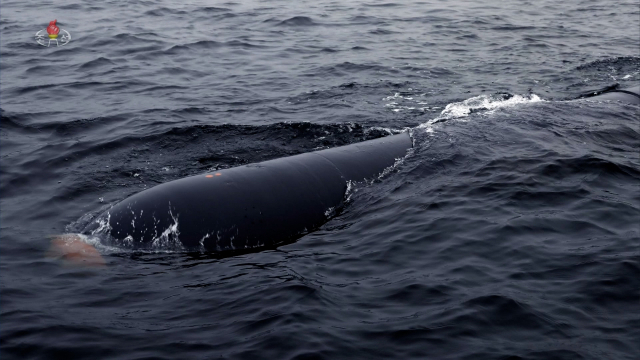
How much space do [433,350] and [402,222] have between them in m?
3.29

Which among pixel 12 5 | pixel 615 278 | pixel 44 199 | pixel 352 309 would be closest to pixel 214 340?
pixel 352 309

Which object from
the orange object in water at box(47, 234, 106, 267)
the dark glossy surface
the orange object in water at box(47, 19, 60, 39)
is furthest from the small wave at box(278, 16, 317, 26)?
the orange object in water at box(47, 234, 106, 267)

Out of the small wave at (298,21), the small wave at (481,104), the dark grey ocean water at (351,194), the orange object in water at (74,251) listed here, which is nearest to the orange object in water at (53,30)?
the dark grey ocean water at (351,194)

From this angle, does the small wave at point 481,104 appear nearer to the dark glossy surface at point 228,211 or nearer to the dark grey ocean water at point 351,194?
the dark grey ocean water at point 351,194

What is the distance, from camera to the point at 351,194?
1041 cm

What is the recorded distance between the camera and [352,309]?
7723mm

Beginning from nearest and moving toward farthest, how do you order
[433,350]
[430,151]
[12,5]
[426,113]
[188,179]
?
1. [433,350]
2. [188,179]
3. [430,151]
4. [426,113]
5. [12,5]

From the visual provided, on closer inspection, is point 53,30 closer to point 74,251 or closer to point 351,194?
point 74,251

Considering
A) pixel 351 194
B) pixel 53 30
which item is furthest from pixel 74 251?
pixel 53 30

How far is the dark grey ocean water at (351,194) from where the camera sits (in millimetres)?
7320

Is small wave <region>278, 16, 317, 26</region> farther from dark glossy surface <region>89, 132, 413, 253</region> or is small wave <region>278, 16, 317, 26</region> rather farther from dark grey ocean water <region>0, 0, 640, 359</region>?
dark glossy surface <region>89, 132, 413, 253</region>

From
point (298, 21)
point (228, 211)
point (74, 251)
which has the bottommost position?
point (74, 251)

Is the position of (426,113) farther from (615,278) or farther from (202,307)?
(202,307)

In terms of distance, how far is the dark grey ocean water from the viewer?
7.32 m
